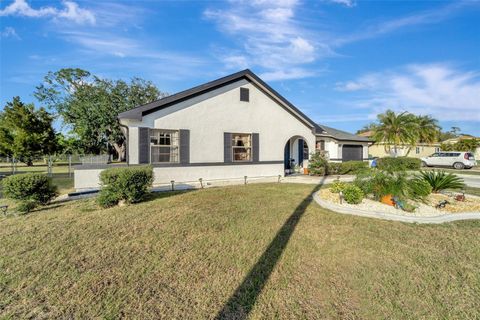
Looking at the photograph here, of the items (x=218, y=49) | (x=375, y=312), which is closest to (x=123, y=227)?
(x=375, y=312)

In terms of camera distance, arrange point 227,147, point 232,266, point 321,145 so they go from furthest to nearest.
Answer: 1. point 321,145
2. point 227,147
3. point 232,266

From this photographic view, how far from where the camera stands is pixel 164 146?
11344mm

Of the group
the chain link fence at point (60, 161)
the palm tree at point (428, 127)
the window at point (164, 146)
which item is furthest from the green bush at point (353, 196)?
the palm tree at point (428, 127)

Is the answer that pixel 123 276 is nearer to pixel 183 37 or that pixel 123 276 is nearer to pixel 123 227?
pixel 123 227

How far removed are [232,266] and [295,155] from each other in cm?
1465

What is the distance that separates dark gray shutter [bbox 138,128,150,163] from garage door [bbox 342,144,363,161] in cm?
1655

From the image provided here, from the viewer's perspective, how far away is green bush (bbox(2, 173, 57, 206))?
6742mm

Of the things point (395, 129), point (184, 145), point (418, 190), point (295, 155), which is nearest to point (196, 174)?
point (184, 145)

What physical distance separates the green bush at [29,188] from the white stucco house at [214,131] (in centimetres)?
263

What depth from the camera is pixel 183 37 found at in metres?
13.8

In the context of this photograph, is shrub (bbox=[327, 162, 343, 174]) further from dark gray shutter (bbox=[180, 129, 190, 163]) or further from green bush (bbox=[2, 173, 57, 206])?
green bush (bbox=[2, 173, 57, 206])

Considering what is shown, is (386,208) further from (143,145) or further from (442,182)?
(143,145)

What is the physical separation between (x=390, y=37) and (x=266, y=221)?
50.8 feet

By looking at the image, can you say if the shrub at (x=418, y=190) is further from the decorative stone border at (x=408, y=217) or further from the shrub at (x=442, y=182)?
the shrub at (x=442, y=182)
